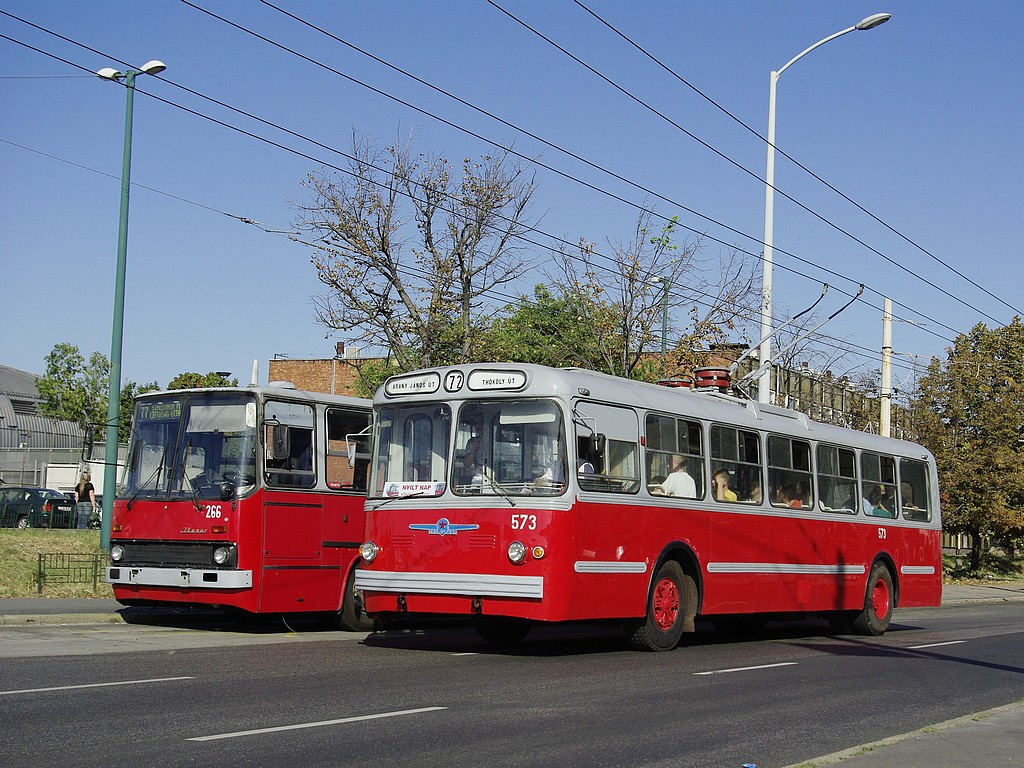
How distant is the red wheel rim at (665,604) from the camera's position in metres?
15.5

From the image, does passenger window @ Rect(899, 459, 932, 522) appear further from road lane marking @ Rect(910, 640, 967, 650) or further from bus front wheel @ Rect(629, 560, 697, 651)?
bus front wheel @ Rect(629, 560, 697, 651)

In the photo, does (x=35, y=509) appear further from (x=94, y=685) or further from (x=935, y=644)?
(x=94, y=685)

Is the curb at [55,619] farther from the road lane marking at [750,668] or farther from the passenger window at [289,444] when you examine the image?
the road lane marking at [750,668]


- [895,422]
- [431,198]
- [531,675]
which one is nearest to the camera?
[531,675]

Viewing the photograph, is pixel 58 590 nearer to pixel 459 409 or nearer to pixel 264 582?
pixel 264 582

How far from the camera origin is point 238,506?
627 inches

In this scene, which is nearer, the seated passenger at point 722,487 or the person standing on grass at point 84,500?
the seated passenger at point 722,487

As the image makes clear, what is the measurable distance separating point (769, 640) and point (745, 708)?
893cm

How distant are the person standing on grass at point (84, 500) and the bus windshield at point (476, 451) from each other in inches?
950

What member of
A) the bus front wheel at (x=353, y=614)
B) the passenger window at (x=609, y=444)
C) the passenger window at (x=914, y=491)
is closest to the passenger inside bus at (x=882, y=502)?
the passenger window at (x=914, y=491)

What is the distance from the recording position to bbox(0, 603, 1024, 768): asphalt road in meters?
8.00

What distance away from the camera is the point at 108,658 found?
42.3 ft

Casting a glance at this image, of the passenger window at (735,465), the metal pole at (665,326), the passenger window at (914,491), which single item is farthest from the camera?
the metal pole at (665,326)

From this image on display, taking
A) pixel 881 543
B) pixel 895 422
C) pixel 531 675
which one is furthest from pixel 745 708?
pixel 895 422
